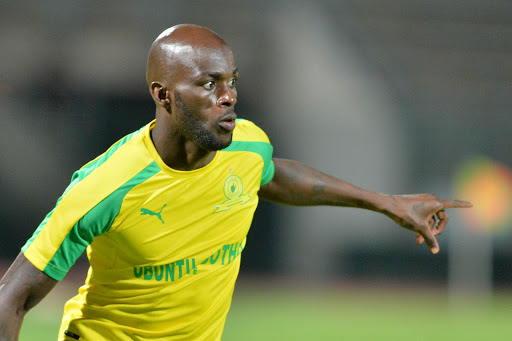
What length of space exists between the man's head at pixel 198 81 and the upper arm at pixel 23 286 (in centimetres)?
81

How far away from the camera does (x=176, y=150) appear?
3.12 meters

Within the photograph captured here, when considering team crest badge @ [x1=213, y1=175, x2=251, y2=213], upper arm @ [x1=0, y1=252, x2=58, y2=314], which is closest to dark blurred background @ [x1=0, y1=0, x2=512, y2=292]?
team crest badge @ [x1=213, y1=175, x2=251, y2=213]

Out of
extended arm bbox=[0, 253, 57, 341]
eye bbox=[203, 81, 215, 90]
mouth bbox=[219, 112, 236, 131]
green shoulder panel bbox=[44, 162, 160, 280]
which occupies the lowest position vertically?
extended arm bbox=[0, 253, 57, 341]

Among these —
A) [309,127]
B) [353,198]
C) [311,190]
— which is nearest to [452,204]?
[353,198]

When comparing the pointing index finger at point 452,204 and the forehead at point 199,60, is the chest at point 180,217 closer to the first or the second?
the forehead at point 199,60

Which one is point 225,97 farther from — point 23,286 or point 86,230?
point 23,286

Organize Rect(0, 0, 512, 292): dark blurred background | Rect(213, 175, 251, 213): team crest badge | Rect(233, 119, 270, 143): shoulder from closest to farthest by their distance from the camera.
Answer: Rect(213, 175, 251, 213): team crest badge → Rect(233, 119, 270, 143): shoulder → Rect(0, 0, 512, 292): dark blurred background

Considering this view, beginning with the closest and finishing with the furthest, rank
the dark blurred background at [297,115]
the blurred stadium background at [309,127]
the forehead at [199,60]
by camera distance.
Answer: the forehead at [199,60] → the blurred stadium background at [309,127] → the dark blurred background at [297,115]

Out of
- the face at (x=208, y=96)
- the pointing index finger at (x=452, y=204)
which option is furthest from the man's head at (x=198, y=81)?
the pointing index finger at (x=452, y=204)

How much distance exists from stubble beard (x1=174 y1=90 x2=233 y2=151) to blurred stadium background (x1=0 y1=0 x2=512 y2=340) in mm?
7627

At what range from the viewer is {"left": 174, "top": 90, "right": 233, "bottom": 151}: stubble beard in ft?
9.93

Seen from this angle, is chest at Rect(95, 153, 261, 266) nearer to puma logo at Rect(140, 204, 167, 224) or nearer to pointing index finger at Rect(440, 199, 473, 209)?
puma logo at Rect(140, 204, 167, 224)

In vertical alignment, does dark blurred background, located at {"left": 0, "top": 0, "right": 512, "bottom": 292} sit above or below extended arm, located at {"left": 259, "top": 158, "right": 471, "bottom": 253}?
above

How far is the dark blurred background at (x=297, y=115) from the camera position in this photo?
11852 mm
